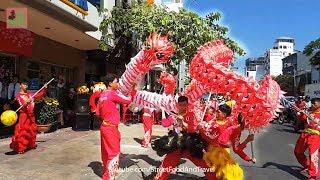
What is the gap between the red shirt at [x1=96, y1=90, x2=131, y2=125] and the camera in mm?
8289

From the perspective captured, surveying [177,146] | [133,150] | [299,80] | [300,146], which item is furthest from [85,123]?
[299,80]

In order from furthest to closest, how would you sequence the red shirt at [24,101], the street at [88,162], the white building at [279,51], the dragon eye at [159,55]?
the white building at [279,51] < the red shirt at [24,101] < the street at [88,162] < the dragon eye at [159,55]

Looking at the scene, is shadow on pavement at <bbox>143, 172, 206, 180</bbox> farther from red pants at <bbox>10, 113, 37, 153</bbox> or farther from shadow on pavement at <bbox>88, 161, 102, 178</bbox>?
red pants at <bbox>10, 113, 37, 153</bbox>

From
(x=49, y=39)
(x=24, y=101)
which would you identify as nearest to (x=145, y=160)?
(x=24, y=101)

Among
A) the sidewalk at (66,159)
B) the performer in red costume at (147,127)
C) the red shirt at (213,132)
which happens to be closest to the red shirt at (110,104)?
the sidewalk at (66,159)

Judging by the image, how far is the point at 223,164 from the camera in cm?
735

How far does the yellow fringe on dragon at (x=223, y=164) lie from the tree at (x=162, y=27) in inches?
468

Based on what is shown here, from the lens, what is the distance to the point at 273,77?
22.9 ft

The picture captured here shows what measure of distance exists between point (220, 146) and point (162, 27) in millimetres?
12748

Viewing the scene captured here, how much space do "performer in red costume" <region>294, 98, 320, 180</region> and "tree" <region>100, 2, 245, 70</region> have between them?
939 cm

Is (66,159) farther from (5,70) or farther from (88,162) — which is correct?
(5,70)

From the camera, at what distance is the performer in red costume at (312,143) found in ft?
32.0

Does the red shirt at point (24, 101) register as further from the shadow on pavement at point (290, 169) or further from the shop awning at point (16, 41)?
the shadow on pavement at point (290, 169)

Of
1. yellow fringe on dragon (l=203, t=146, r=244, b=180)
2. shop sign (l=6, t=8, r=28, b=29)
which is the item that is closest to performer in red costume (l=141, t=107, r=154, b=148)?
shop sign (l=6, t=8, r=28, b=29)
